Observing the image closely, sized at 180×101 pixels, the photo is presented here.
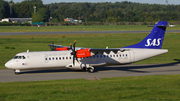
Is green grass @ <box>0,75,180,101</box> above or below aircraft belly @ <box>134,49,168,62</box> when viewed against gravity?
below

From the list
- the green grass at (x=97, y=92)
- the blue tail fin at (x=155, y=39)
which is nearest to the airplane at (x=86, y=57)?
the blue tail fin at (x=155, y=39)

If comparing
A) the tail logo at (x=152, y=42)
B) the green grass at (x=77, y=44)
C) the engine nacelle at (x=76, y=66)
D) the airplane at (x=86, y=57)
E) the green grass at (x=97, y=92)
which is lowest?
the green grass at (x=77, y=44)

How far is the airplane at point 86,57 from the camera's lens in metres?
23.0

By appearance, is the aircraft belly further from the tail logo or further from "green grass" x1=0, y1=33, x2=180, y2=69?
"green grass" x1=0, y1=33, x2=180, y2=69

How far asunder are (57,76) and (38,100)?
937 cm

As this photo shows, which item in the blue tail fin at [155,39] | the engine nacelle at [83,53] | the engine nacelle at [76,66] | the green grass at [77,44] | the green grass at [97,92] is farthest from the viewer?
the green grass at [77,44]

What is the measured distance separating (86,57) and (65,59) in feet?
7.83

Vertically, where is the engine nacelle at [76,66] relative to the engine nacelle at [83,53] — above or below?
below

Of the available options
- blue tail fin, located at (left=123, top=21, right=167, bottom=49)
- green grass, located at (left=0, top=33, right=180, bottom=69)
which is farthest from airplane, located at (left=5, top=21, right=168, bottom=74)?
green grass, located at (left=0, top=33, right=180, bottom=69)

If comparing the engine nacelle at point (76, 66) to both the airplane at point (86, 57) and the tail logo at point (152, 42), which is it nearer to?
the airplane at point (86, 57)

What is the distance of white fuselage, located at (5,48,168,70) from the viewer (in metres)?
23.1

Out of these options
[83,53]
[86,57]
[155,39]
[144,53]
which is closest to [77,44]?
[86,57]

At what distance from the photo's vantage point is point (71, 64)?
23844 mm

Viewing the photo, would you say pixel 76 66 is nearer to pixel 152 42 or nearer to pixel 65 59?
pixel 65 59
